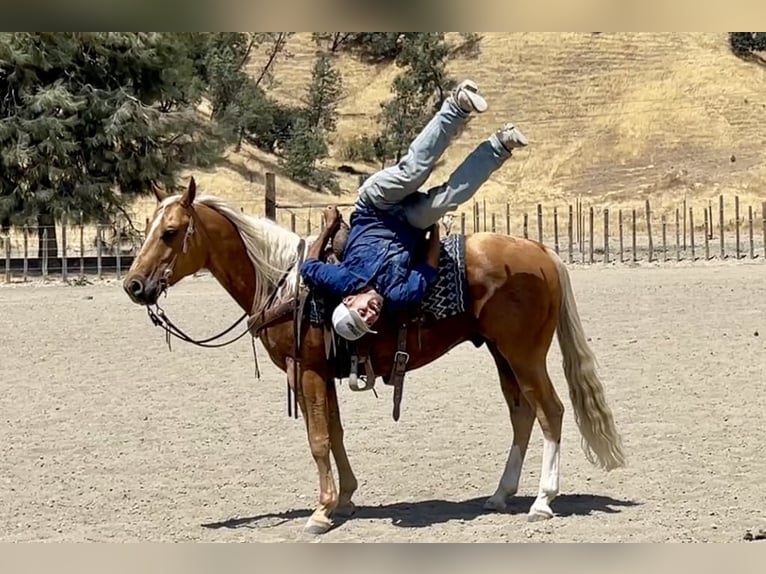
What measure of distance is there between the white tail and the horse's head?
1.73m

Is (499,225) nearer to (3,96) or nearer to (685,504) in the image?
(3,96)

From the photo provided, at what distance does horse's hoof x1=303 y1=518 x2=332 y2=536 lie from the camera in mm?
4520

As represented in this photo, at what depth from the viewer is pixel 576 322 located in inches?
193

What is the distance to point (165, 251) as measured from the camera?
447 cm

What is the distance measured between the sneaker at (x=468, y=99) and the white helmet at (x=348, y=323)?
968 mm

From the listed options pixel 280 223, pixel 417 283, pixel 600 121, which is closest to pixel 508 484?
pixel 417 283

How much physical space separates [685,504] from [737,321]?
7385 millimetres

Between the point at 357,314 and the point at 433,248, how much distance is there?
0.47 metres

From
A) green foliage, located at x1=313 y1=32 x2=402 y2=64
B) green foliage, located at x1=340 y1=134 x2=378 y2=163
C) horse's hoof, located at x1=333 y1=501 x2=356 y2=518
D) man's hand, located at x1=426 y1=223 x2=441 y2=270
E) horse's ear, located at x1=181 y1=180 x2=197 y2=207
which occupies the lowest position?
horse's hoof, located at x1=333 y1=501 x2=356 y2=518

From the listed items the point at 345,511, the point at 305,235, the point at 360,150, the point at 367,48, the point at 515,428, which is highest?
the point at 367,48

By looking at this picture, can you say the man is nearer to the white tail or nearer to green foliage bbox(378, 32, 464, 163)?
the white tail

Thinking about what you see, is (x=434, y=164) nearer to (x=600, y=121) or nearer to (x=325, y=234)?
(x=325, y=234)

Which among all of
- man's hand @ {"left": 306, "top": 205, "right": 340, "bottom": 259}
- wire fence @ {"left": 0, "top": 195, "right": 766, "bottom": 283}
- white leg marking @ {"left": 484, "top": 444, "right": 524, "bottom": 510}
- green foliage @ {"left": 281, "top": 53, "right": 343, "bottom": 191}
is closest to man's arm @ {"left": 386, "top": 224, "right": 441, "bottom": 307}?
man's hand @ {"left": 306, "top": 205, "right": 340, "bottom": 259}

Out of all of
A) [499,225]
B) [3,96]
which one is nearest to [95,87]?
[3,96]
